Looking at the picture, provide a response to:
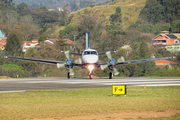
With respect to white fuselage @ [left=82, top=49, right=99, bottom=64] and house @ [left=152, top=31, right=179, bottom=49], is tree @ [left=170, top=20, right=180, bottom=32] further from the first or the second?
white fuselage @ [left=82, top=49, right=99, bottom=64]

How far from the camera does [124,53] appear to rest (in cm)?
9962

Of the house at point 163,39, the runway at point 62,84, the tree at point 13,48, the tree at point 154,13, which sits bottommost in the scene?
the runway at point 62,84

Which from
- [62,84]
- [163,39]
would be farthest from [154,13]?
[62,84]

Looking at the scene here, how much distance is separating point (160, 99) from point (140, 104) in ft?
9.24

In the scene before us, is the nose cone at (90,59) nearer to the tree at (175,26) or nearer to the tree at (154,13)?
the tree at (175,26)

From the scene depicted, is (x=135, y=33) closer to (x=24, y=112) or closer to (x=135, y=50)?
(x=135, y=50)

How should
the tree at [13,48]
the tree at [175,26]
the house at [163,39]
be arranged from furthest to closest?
the tree at [175,26], the house at [163,39], the tree at [13,48]

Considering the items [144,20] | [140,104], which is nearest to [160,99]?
[140,104]

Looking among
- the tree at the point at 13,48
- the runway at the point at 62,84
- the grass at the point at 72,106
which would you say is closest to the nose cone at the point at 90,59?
the runway at the point at 62,84

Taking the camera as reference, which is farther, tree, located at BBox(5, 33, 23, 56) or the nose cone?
tree, located at BBox(5, 33, 23, 56)

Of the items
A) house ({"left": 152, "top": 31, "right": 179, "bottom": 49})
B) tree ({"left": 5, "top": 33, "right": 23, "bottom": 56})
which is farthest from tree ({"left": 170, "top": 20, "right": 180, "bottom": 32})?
tree ({"left": 5, "top": 33, "right": 23, "bottom": 56})

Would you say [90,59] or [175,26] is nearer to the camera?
[90,59]

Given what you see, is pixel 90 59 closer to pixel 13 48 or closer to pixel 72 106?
pixel 72 106

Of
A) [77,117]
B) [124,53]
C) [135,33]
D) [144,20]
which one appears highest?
[144,20]
